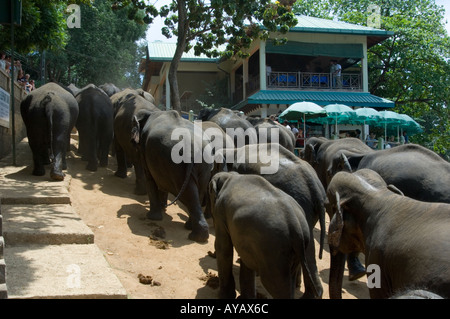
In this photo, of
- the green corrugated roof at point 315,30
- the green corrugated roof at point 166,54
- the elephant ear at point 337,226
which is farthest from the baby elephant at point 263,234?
the green corrugated roof at point 166,54

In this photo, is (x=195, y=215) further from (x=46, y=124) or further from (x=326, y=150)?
(x=46, y=124)

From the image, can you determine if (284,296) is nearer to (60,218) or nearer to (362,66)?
(60,218)

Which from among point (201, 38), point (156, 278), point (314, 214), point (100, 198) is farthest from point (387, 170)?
point (201, 38)

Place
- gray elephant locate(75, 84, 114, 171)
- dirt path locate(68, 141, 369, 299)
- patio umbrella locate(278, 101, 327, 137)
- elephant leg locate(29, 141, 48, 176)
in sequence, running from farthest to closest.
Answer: patio umbrella locate(278, 101, 327, 137), gray elephant locate(75, 84, 114, 171), elephant leg locate(29, 141, 48, 176), dirt path locate(68, 141, 369, 299)

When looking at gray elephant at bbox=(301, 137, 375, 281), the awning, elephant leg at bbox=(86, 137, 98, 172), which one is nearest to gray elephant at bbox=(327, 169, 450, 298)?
gray elephant at bbox=(301, 137, 375, 281)

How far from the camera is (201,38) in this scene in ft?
46.0

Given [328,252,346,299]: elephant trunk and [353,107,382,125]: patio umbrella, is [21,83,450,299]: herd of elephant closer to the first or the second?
[328,252,346,299]: elephant trunk

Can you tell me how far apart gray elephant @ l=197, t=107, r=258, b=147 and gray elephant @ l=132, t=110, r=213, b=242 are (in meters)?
1.81

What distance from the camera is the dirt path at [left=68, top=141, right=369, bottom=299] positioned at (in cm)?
539

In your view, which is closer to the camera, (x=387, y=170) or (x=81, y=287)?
(x=81, y=287)

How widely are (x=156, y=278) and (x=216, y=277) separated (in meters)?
0.69

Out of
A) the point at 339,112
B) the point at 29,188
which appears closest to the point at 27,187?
the point at 29,188

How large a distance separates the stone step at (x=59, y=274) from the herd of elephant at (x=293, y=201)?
127cm

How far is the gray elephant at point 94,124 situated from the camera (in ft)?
34.6
